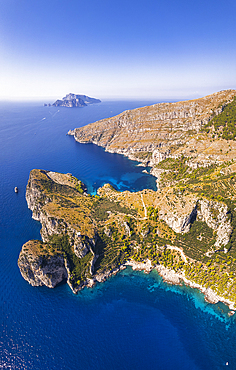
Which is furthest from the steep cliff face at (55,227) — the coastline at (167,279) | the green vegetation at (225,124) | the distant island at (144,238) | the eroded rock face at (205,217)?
the green vegetation at (225,124)

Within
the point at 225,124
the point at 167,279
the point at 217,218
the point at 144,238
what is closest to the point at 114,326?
the point at 167,279

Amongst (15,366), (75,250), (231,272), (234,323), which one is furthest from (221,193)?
(15,366)

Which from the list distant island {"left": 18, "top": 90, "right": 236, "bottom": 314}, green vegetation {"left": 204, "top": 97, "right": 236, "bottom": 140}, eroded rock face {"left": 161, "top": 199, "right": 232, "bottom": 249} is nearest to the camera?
distant island {"left": 18, "top": 90, "right": 236, "bottom": 314}

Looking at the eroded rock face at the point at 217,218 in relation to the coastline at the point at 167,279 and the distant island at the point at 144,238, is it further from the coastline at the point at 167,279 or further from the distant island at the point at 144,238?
the coastline at the point at 167,279

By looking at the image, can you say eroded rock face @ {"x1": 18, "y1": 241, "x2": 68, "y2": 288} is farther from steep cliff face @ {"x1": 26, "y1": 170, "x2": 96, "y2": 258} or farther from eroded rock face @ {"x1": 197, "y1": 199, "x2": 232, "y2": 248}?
eroded rock face @ {"x1": 197, "y1": 199, "x2": 232, "y2": 248}

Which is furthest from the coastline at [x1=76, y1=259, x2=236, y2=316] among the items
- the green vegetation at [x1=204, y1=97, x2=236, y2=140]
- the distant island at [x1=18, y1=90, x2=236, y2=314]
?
the green vegetation at [x1=204, y1=97, x2=236, y2=140]

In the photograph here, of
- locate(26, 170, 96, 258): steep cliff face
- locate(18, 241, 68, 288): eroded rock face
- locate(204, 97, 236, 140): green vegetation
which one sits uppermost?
locate(204, 97, 236, 140): green vegetation

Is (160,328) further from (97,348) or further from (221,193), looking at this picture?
(221,193)

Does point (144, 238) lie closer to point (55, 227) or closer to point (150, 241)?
point (150, 241)
